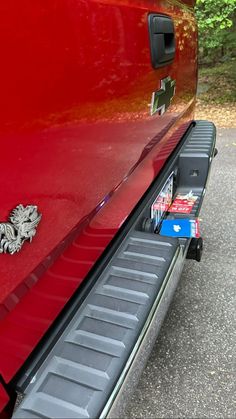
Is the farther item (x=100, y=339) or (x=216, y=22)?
(x=216, y=22)

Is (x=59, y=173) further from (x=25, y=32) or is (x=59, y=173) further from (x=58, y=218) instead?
(x=25, y=32)

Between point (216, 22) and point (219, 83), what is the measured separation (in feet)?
7.63

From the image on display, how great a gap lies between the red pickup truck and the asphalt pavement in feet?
2.38

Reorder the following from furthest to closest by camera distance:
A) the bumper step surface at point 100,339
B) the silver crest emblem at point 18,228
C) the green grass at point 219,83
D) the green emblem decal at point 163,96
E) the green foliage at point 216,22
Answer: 1. the green grass at point 219,83
2. the green foliage at point 216,22
3. the green emblem decal at point 163,96
4. the bumper step surface at point 100,339
5. the silver crest emblem at point 18,228

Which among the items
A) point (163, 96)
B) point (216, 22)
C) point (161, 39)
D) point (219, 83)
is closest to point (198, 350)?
point (163, 96)

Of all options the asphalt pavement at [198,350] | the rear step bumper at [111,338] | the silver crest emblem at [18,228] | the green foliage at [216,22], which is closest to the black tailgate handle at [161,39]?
the rear step bumper at [111,338]

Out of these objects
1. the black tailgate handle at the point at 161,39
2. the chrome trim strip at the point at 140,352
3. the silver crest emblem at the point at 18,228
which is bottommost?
the chrome trim strip at the point at 140,352

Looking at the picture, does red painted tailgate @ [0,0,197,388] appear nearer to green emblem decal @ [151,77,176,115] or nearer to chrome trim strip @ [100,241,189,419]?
green emblem decal @ [151,77,176,115]

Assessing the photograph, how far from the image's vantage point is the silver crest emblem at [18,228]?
0.96 m

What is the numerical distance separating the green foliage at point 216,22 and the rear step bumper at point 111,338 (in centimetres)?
694

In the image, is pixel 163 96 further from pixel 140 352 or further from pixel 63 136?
pixel 140 352

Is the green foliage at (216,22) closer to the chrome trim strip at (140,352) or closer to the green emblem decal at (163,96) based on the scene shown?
the green emblem decal at (163,96)

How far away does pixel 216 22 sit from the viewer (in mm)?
8000

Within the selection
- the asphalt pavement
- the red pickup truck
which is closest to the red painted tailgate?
the red pickup truck
